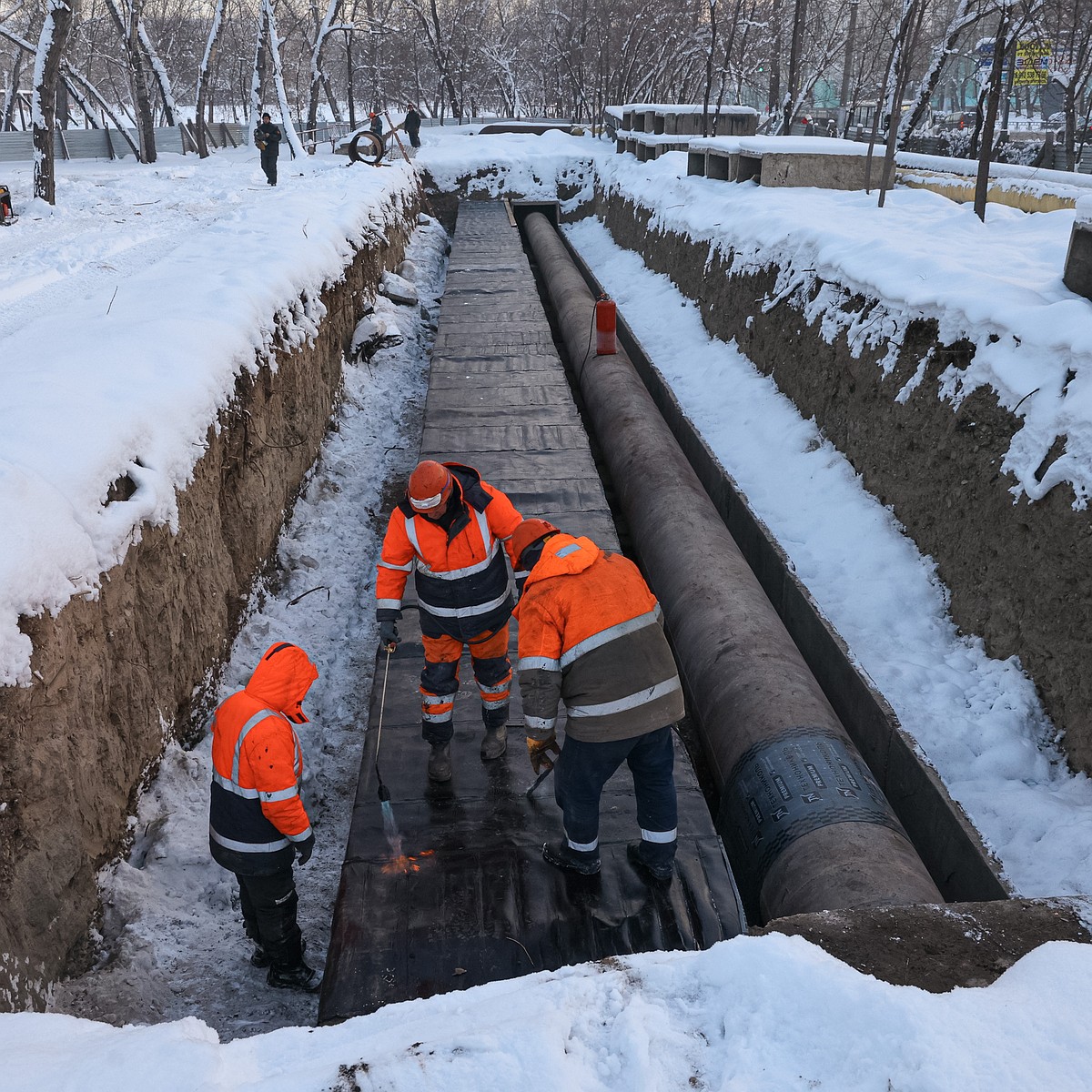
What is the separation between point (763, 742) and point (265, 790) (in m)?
2.44

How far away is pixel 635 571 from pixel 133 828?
9.04ft

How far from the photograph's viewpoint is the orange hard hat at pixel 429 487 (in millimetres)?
3770

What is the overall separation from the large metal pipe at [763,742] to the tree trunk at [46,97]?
15.1m

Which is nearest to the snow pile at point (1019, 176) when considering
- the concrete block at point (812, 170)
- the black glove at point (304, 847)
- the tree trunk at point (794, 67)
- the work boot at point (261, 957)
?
the concrete block at point (812, 170)

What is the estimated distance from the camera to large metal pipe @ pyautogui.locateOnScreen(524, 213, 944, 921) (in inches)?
139

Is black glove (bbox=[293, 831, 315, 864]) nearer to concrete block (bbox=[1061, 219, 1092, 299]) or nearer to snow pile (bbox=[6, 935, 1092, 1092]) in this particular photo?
snow pile (bbox=[6, 935, 1092, 1092])

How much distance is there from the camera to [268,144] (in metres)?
19.1

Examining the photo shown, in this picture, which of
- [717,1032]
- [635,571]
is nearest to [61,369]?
[635,571]

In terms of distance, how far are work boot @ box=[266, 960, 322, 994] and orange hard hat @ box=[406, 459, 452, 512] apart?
217cm

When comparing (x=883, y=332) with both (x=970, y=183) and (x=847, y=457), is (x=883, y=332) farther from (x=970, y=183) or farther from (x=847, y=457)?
(x=970, y=183)

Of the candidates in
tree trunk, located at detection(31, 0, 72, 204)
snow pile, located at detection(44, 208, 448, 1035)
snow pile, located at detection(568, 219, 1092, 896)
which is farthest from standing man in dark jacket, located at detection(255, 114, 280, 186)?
snow pile, located at detection(568, 219, 1092, 896)

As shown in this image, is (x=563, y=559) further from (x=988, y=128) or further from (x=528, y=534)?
(x=988, y=128)

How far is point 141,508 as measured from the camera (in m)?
4.30

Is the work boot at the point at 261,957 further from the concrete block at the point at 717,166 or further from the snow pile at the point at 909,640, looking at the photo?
the concrete block at the point at 717,166
